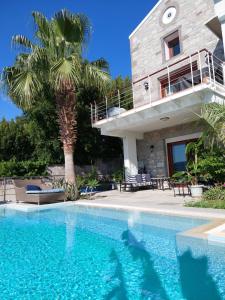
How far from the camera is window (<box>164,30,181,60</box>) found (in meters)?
16.1

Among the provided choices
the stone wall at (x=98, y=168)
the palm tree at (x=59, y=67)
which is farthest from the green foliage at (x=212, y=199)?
the stone wall at (x=98, y=168)

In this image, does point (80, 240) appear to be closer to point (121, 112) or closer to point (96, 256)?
point (96, 256)

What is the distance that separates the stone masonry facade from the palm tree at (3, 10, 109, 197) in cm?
430

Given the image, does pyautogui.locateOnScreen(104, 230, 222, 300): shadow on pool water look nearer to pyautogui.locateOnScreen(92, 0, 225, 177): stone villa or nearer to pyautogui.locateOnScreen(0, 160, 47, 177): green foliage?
pyautogui.locateOnScreen(92, 0, 225, 177): stone villa

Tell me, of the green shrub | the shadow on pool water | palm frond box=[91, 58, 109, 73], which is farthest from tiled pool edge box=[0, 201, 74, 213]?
palm frond box=[91, 58, 109, 73]

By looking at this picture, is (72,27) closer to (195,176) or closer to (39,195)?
(39,195)

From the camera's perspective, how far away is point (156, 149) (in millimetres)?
17062

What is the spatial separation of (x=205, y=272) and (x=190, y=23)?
1428cm

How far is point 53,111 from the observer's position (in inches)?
683

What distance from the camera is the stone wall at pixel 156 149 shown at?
16031mm

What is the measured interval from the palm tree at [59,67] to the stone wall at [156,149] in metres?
5.21

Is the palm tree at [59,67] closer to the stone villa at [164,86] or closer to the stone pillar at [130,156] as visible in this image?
the stone villa at [164,86]

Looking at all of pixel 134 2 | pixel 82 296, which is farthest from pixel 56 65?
pixel 82 296

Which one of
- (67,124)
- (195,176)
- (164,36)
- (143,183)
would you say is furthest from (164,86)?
(195,176)
